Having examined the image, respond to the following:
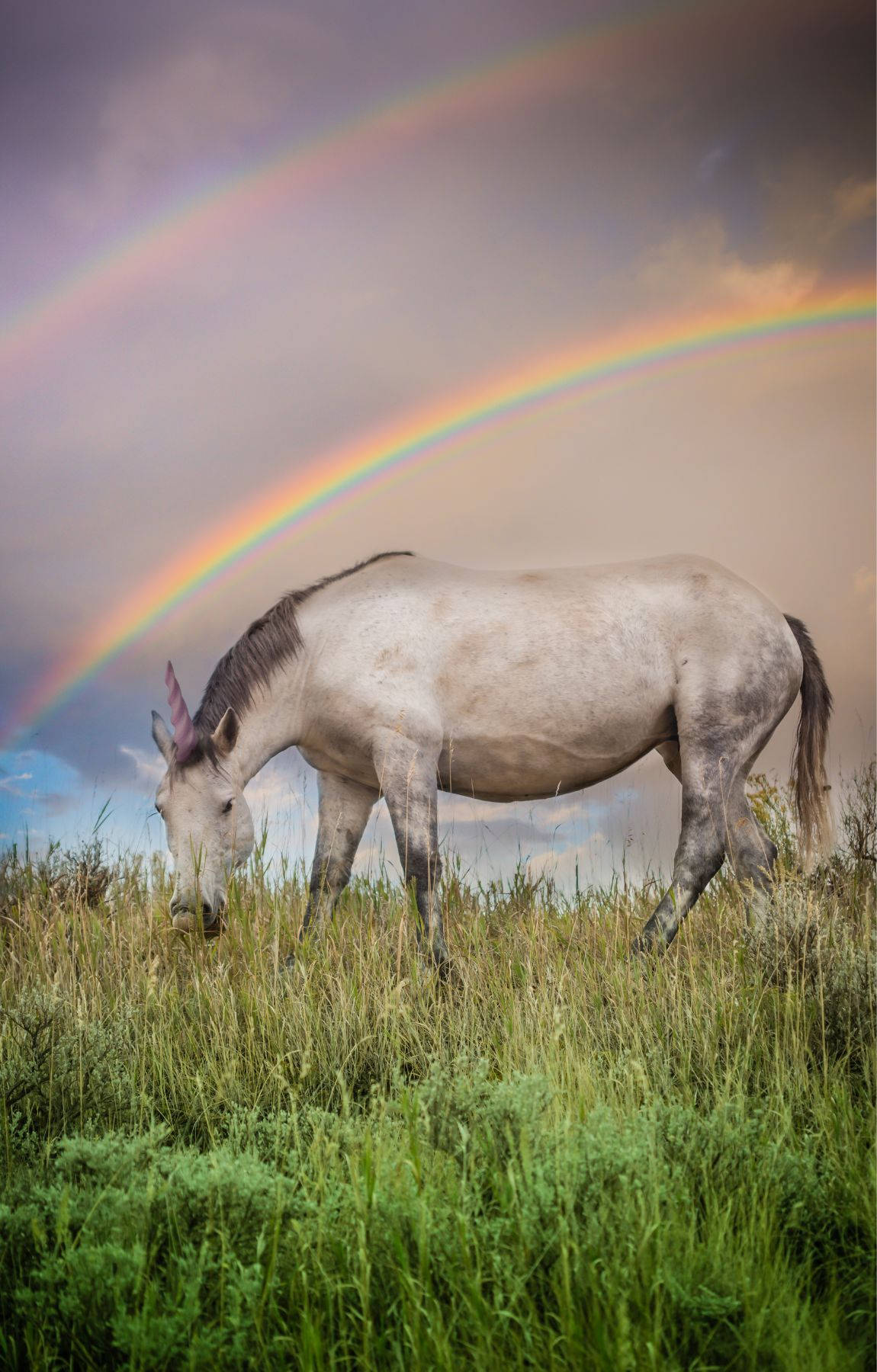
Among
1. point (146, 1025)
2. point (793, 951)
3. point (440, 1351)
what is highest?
point (793, 951)

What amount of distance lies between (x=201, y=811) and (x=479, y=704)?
5.73ft

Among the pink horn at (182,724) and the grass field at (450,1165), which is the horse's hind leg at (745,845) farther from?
the pink horn at (182,724)

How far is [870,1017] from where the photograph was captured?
3.86m

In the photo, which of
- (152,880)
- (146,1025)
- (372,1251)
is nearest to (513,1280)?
(372,1251)

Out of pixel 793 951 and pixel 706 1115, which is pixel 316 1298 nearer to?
pixel 706 1115

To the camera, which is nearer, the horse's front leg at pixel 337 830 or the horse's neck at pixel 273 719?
A: the horse's neck at pixel 273 719

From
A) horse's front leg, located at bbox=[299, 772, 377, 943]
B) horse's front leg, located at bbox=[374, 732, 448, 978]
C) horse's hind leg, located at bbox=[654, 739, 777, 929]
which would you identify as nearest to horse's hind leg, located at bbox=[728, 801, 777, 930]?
horse's hind leg, located at bbox=[654, 739, 777, 929]

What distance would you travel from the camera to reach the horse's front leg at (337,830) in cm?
624

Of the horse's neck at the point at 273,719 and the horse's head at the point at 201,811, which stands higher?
the horse's neck at the point at 273,719

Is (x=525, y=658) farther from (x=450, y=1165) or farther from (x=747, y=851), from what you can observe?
(x=450, y=1165)

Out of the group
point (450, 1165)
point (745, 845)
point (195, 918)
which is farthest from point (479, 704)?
→ point (450, 1165)

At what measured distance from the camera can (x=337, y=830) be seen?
6.28m

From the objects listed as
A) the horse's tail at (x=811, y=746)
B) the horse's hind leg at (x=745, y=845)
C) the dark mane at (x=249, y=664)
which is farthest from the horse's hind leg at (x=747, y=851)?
the dark mane at (x=249, y=664)

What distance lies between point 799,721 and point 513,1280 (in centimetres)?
534
